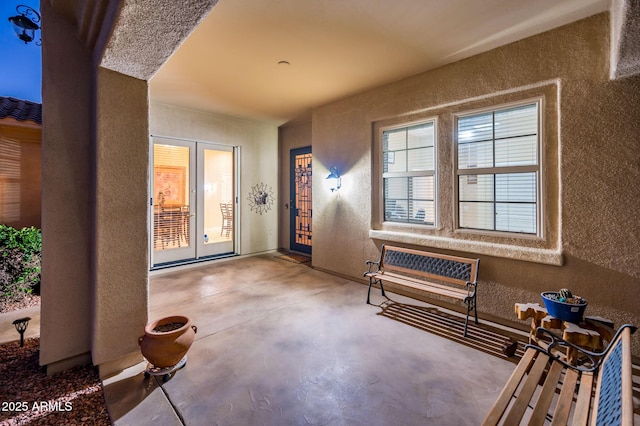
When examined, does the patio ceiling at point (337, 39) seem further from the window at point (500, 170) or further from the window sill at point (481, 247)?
the window sill at point (481, 247)

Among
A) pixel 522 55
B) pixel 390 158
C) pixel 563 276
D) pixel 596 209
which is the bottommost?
pixel 563 276

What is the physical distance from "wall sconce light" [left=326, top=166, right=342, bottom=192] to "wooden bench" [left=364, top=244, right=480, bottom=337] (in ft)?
4.47

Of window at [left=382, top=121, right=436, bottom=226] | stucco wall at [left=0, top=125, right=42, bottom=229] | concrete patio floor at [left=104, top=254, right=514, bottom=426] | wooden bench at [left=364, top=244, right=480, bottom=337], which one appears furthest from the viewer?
stucco wall at [left=0, top=125, right=42, bottom=229]

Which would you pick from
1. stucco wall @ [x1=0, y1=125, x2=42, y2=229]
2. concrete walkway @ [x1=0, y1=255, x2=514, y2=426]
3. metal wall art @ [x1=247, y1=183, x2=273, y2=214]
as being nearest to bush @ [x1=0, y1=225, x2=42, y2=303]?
concrete walkway @ [x1=0, y1=255, x2=514, y2=426]

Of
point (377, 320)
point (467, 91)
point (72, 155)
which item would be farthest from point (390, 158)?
point (72, 155)

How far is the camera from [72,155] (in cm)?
227

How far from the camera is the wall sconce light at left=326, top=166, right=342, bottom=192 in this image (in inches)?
187

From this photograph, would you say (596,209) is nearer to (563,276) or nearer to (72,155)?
(563,276)

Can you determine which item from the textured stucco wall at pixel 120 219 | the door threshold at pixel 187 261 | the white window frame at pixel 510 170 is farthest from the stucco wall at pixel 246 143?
the white window frame at pixel 510 170

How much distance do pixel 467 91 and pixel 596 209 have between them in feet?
5.72

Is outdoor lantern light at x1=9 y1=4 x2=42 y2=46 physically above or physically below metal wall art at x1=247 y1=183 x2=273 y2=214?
above

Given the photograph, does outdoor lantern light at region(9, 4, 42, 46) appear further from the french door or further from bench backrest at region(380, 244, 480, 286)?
bench backrest at region(380, 244, 480, 286)

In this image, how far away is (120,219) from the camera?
224 cm

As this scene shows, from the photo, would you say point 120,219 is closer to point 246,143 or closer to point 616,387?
point 616,387
